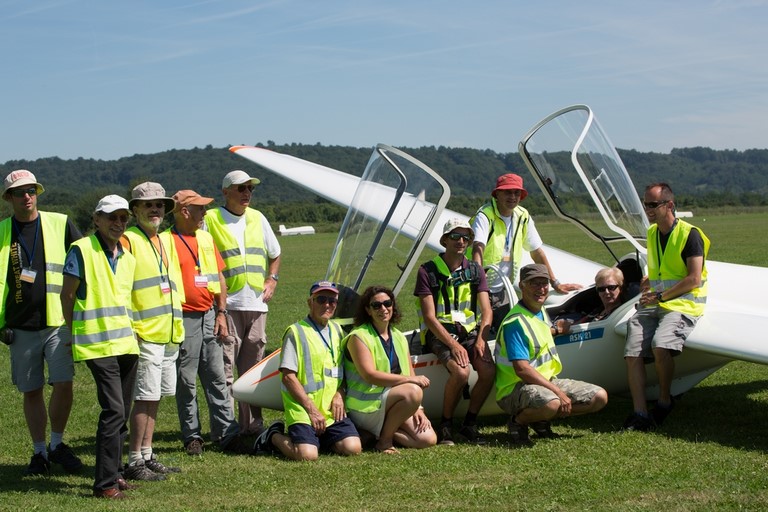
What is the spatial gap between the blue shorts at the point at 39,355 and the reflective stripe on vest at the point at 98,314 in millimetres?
724

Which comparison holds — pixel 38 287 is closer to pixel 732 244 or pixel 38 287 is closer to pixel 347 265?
pixel 347 265

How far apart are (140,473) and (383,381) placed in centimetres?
181

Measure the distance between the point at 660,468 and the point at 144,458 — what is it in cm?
342

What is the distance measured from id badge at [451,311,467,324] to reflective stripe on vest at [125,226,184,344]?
87.4 inches

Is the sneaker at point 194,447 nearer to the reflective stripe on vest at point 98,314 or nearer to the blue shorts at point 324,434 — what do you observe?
the blue shorts at point 324,434

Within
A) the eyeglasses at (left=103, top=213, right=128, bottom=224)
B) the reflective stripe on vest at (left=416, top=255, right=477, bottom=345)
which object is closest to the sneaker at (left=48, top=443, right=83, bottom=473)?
the eyeglasses at (left=103, top=213, right=128, bottom=224)

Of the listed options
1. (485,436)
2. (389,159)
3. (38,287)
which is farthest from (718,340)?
(38,287)

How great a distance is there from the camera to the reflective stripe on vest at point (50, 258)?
5922 mm

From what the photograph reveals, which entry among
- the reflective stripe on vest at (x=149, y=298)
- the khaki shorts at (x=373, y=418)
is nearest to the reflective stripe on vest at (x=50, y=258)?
the reflective stripe on vest at (x=149, y=298)

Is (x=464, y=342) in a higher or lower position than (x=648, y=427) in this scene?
higher

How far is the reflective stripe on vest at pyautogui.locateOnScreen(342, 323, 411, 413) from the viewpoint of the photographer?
21.5 feet

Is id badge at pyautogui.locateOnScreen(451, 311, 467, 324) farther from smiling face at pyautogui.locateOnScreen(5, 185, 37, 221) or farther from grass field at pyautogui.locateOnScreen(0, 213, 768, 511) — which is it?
smiling face at pyautogui.locateOnScreen(5, 185, 37, 221)

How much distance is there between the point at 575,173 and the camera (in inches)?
312

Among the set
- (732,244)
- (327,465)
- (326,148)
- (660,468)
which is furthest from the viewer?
(326,148)
